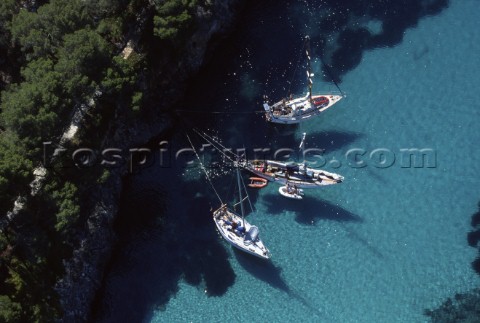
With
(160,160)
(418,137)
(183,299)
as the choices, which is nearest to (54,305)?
(183,299)

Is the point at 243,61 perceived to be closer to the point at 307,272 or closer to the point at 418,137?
the point at 418,137

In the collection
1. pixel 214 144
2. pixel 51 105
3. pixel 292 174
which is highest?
pixel 51 105

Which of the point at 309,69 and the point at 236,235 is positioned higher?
the point at 309,69

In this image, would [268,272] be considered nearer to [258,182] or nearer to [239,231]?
[239,231]

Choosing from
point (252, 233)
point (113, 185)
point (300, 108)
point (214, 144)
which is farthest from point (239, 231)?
point (300, 108)

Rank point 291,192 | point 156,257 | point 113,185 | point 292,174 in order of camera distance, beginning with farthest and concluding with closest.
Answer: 1. point 113,185
2. point 292,174
3. point 291,192
4. point 156,257

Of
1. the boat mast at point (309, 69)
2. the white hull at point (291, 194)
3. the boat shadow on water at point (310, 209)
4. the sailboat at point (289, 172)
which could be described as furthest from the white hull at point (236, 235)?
the boat mast at point (309, 69)
